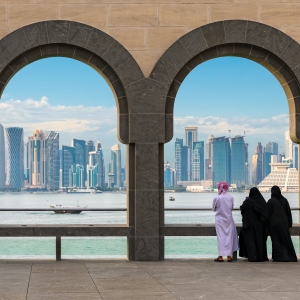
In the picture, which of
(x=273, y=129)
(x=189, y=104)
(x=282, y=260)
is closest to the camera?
(x=282, y=260)

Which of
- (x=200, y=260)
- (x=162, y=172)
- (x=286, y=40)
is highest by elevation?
(x=286, y=40)

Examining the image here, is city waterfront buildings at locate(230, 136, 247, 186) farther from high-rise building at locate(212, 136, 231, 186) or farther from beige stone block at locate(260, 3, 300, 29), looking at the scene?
beige stone block at locate(260, 3, 300, 29)

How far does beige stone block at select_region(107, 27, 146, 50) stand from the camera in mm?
13828

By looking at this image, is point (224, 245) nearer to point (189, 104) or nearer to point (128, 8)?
point (128, 8)

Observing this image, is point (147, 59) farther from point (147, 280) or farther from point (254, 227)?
point (147, 280)

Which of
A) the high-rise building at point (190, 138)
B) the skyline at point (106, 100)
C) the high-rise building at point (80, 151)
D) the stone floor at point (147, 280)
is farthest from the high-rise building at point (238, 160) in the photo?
the stone floor at point (147, 280)

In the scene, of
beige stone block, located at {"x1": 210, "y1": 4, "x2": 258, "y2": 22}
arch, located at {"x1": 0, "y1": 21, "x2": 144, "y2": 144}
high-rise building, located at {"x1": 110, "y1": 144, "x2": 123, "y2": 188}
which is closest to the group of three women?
arch, located at {"x1": 0, "y1": 21, "x2": 144, "y2": 144}

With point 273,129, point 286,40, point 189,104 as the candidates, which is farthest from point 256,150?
point 286,40

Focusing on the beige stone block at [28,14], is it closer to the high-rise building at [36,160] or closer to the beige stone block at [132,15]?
the beige stone block at [132,15]

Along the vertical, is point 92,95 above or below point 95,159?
above

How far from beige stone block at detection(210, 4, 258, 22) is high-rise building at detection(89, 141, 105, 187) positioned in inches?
3390

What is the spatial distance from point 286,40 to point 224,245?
4.39 m

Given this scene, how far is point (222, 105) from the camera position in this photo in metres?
107

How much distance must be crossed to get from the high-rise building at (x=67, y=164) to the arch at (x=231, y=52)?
8765 centimetres
